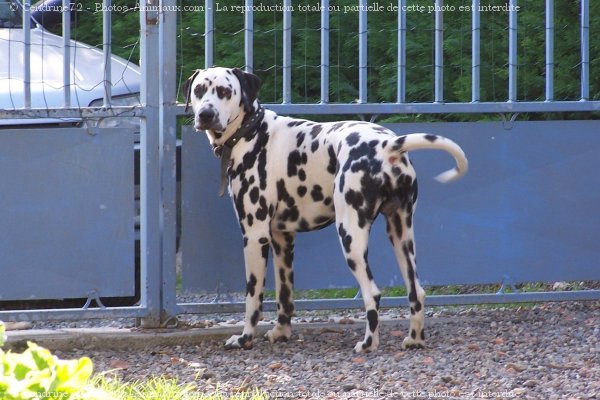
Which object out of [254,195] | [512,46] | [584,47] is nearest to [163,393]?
[254,195]

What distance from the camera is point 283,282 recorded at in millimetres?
6816

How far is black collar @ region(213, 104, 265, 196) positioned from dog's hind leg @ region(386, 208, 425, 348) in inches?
38.3

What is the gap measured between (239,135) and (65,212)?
48.2 inches

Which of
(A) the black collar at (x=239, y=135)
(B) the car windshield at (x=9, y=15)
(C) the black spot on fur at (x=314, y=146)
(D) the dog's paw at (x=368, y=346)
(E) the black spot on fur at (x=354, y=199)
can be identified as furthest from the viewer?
(B) the car windshield at (x=9, y=15)

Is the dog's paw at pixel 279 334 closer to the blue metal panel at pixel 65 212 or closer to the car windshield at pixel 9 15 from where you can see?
the blue metal panel at pixel 65 212

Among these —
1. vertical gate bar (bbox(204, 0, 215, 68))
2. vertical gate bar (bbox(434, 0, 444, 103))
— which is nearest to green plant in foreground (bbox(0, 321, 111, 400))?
vertical gate bar (bbox(204, 0, 215, 68))

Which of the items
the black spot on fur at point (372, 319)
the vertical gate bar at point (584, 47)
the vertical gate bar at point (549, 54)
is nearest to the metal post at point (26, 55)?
the black spot on fur at point (372, 319)

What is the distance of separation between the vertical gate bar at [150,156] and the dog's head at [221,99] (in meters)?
0.36

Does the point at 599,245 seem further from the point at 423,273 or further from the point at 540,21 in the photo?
the point at 540,21

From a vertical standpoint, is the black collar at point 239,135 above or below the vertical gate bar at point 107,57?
below

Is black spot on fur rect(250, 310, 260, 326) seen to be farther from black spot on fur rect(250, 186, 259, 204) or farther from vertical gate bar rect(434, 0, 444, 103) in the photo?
vertical gate bar rect(434, 0, 444, 103)

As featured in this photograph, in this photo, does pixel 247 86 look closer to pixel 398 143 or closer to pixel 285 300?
pixel 398 143

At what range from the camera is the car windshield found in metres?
8.12

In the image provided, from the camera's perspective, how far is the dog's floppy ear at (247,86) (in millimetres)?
6598
